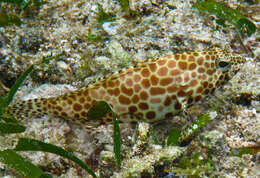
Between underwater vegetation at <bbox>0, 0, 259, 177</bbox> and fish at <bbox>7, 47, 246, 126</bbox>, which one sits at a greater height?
fish at <bbox>7, 47, 246, 126</bbox>

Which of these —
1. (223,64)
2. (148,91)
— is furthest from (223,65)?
(148,91)

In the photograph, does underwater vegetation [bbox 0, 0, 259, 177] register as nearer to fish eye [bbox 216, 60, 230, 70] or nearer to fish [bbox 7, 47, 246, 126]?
fish [bbox 7, 47, 246, 126]

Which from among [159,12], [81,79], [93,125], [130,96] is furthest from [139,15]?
[93,125]

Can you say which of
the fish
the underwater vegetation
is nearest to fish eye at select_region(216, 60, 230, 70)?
the fish

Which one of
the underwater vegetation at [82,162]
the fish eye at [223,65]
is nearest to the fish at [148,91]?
the fish eye at [223,65]

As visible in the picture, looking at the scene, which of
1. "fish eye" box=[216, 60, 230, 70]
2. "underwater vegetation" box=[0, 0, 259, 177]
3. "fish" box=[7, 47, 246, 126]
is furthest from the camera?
"fish eye" box=[216, 60, 230, 70]

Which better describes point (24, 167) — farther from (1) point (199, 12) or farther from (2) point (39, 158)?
(1) point (199, 12)

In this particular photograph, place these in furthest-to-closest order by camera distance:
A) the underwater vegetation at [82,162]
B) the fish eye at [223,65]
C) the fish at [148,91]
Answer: the fish eye at [223,65] → the fish at [148,91] → the underwater vegetation at [82,162]

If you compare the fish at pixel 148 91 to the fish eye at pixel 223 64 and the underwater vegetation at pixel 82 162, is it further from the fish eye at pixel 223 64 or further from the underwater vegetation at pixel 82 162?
the underwater vegetation at pixel 82 162
